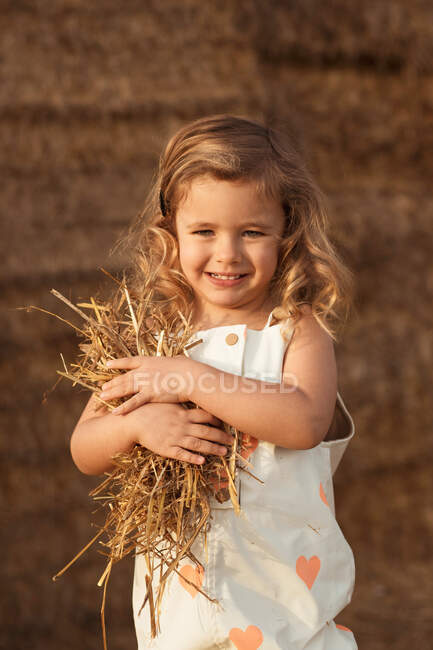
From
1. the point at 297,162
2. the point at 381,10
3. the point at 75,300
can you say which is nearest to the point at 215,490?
the point at 297,162

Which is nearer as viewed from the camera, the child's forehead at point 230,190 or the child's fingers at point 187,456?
the child's fingers at point 187,456

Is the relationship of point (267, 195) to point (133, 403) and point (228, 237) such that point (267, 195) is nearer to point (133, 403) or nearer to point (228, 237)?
point (228, 237)

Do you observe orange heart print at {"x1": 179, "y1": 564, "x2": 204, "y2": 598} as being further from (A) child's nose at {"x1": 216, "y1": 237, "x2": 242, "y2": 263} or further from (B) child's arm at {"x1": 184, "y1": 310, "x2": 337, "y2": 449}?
(A) child's nose at {"x1": 216, "y1": 237, "x2": 242, "y2": 263}

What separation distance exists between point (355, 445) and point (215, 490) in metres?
2.31

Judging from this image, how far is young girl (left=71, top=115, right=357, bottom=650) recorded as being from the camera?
5.20ft

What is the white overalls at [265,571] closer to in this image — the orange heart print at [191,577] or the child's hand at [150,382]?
the orange heart print at [191,577]

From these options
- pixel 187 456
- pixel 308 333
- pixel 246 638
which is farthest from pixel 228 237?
pixel 246 638

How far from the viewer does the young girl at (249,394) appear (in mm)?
1584

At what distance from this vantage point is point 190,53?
3576 mm

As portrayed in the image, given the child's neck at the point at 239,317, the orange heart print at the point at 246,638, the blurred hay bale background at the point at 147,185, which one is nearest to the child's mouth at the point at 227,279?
the child's neck at the point at 239,317

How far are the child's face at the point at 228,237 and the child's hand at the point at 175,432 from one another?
326 millimetres

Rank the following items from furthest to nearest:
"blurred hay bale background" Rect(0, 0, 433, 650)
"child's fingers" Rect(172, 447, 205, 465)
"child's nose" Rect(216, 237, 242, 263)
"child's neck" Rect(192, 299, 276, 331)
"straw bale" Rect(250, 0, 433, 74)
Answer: "straw bale" Rect(250, 0, 433, 74)
"blurred hay bale background" Rect(0, 0, 433, 650)
"child's neck" Rect(192, 299, 276, 331)
"child's nose" Rect(216, 237, 242, 263)
"child's fingers" Rect(172, 447, 205, 465)

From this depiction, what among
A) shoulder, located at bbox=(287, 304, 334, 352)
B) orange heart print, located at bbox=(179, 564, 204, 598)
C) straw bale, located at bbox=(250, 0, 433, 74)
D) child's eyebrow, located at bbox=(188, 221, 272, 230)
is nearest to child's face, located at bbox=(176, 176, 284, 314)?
child's eyebrow, located at bbox=(188, 221, 272, 230)

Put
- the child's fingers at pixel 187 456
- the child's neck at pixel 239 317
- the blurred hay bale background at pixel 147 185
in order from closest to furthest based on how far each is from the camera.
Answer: the child's fingers at pixel 187 456 < the child's neck at pixel 239 317 < the blurred hay bale background at pixel 147 185
